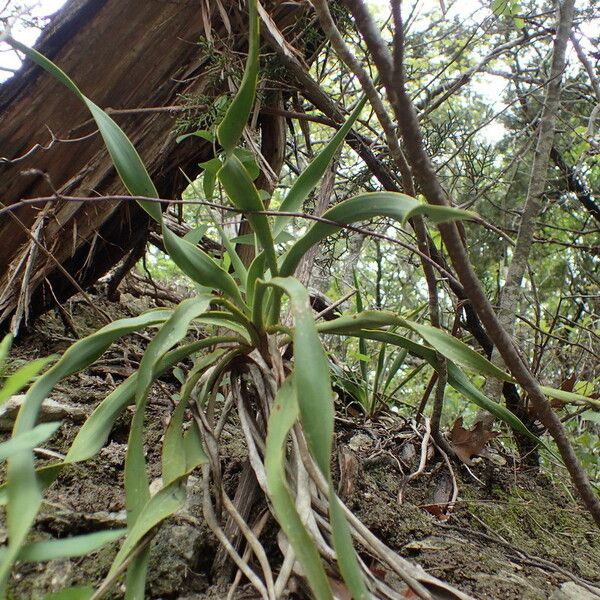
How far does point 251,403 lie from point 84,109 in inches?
39.6

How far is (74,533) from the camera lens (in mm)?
869

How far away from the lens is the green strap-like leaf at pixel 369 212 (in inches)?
26.4

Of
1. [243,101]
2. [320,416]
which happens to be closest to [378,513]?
[320,416]

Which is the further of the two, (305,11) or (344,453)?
(305,11)

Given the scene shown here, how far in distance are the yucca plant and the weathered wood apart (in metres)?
0.58

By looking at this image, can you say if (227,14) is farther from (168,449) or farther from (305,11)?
(168,449)

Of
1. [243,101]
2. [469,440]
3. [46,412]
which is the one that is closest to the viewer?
[243,101]

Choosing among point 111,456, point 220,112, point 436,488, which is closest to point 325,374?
point 111,456

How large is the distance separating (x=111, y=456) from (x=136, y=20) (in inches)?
46.8

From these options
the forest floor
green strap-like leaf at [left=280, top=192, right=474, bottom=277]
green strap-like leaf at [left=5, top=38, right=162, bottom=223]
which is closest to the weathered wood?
the forest floor

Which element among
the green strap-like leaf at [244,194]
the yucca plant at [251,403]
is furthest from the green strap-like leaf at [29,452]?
the green strap-like leaf at [244,194]

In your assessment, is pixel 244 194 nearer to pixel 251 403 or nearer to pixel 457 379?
pixel 251 403

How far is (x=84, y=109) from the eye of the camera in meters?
1.47

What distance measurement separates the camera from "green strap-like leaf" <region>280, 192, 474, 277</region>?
A: 0.67 m
